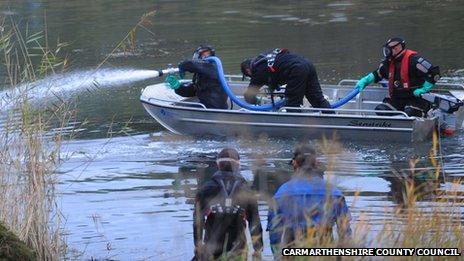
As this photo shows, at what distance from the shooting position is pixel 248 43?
2372cm

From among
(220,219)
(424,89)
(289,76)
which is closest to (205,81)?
(289,76)

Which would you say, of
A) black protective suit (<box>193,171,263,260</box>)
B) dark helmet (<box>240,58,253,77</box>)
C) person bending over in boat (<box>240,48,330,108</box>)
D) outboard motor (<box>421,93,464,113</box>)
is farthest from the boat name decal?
black protective suit (<box>193,171,263,260</box>)

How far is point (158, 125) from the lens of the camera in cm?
1565

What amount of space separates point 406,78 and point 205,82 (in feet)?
9.86

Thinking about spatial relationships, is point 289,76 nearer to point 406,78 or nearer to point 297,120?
point 297,120

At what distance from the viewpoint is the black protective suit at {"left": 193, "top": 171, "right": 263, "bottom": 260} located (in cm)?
668

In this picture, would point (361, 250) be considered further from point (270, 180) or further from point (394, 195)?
point (270, 180)

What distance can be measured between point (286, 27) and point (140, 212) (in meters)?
16.8

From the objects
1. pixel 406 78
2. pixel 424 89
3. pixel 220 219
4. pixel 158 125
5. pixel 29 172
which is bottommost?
pixel 158 125

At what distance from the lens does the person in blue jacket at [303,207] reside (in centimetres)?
562

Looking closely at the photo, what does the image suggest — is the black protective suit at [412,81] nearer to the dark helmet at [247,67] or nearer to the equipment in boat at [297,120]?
the equipment in boat at [297,120]

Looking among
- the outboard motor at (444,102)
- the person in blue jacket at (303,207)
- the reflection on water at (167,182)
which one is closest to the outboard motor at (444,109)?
the outboard motor at (444,102)

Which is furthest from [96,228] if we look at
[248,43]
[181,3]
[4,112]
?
[181,3]

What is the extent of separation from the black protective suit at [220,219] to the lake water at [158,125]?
840 millimetres
